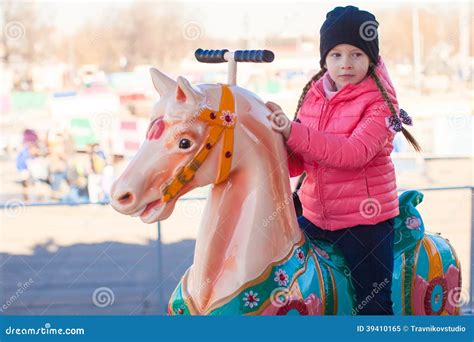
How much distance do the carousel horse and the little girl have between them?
0.07 m

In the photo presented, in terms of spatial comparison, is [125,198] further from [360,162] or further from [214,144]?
[360,162]

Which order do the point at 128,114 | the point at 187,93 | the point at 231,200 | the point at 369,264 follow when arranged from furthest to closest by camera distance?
the point at 128,114 < the point at 369,264 < the point at 231,200 < the point at 187,93

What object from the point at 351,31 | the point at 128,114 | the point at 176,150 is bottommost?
the point at 128,114

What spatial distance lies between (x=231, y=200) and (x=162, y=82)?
13.9 inches

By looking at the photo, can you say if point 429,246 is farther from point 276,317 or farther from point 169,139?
point 169,139

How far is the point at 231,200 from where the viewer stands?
2021mm

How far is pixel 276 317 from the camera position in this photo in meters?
2.04

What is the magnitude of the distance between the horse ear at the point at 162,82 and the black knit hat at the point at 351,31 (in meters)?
0.51

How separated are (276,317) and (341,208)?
0.37 m

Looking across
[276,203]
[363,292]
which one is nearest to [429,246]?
[363,292]

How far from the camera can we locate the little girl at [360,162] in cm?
217

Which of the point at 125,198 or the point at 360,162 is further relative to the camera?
the point at 360,162

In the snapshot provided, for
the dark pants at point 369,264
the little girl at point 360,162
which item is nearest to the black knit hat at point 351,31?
the little girl at point 360,162

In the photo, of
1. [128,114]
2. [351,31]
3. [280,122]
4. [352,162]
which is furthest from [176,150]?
[128,114]
